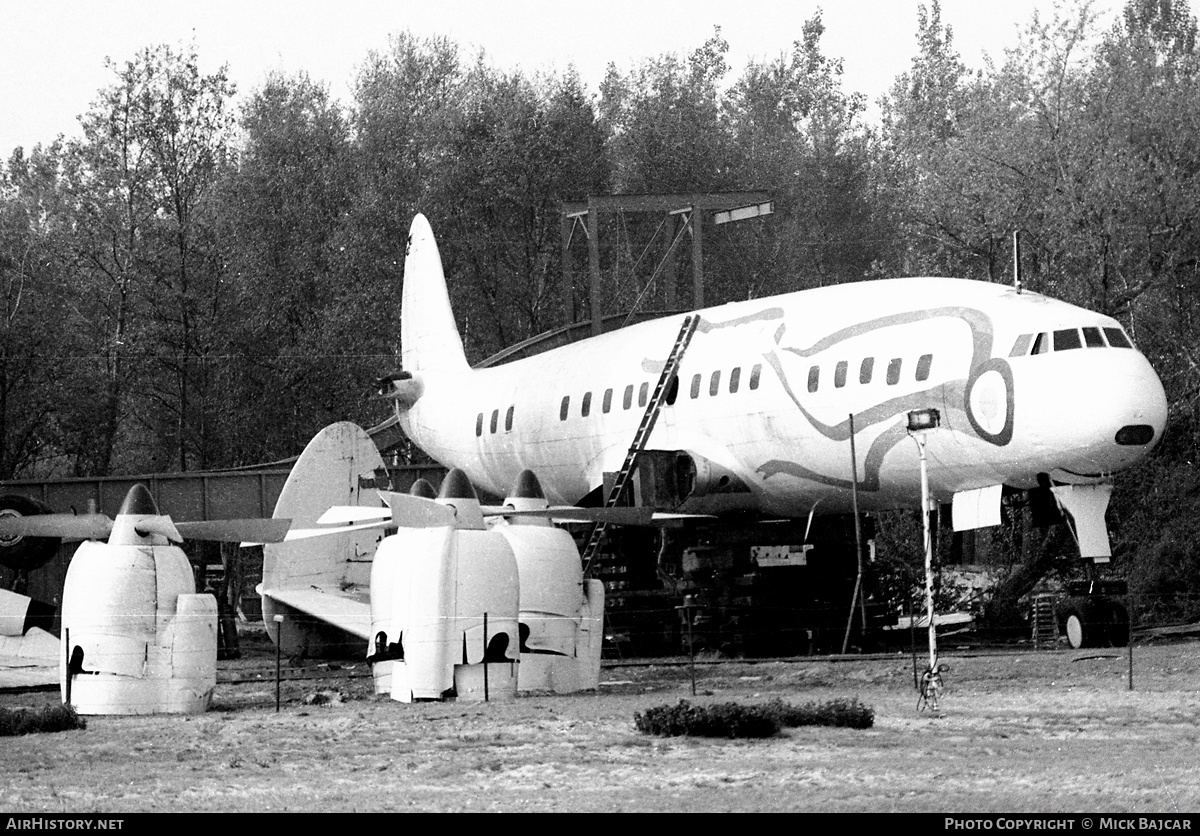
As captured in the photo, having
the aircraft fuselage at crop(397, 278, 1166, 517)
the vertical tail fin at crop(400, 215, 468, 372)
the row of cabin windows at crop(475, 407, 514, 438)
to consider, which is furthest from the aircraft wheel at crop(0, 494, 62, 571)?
the vertical tail fin at crop(400, 215, 468, 372)

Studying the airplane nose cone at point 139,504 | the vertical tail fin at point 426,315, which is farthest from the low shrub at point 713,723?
the vertical tail fin at point 426,315

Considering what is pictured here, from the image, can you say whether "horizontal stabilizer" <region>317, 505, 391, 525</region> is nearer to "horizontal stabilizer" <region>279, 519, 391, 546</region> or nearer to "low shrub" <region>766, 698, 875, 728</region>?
"horizontal stabilizer" <region>279, 519, 391, 546</region>

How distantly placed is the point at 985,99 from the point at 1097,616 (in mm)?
30351

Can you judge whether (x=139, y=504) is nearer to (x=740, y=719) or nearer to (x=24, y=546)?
(x=24, y=546)

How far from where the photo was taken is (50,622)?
123 feet

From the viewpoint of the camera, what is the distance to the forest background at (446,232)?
3897 centimetres

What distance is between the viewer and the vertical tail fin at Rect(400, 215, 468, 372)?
40.5 metres

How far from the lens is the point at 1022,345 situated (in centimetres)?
2519

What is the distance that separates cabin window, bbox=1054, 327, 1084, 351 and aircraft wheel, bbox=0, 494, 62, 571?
17.0 meters

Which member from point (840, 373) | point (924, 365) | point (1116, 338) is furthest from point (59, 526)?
point (1116, 338)

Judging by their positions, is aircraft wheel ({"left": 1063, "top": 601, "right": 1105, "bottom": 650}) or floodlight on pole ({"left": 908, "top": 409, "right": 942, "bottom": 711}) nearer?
floodlight on pole ({"left": 908, "top": 409, "right": 942, "bottom": 711})

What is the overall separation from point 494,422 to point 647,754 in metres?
21.0

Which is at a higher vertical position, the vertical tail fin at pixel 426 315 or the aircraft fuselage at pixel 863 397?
the vertical tail fin at pixel 426 315

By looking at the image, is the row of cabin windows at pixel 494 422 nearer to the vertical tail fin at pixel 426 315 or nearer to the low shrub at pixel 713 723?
the vertical tail fin at pixel 426 315
